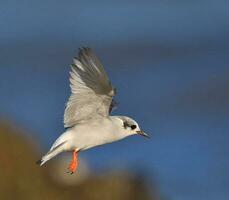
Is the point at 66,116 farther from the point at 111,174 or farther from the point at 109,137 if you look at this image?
the point at 111,174

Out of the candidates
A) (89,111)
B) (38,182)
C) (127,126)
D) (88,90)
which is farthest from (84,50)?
(38,182)

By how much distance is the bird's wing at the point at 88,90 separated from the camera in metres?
14.5

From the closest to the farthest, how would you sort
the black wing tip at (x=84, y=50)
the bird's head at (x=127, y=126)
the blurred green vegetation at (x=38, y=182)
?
the black wing tip at (x=84, y=50) < the bird's head at (x=127, y=126) < the blurred green vegetation at (x=38, y=182)

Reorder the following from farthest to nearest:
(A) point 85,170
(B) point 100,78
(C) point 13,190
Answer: (A) point 85,170
(C) point 13,190
(B) point 100,78

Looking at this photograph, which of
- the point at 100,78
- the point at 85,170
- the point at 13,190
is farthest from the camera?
the point at 85,170

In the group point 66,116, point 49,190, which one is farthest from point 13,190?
point 66,116

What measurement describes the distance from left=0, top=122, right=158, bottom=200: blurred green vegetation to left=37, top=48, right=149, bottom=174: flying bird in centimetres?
202

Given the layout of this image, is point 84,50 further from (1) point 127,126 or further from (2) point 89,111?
(1) point 127,126

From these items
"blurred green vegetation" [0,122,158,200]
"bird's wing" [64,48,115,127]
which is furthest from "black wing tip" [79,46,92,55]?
"blurred green vegetation" [0,122,158,200]

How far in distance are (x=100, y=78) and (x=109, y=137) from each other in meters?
0.60

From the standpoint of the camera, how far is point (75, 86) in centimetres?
1467

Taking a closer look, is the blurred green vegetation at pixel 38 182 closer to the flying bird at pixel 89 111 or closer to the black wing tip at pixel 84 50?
the flying bird at pixel 89 111

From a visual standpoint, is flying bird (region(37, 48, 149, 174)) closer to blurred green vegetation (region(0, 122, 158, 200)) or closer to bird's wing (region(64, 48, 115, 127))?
bird's wing (region(64, 48, 115, 127))

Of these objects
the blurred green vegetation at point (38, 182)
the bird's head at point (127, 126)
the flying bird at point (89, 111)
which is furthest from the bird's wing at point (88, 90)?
the blurred green vegetation at point (38, 182)
